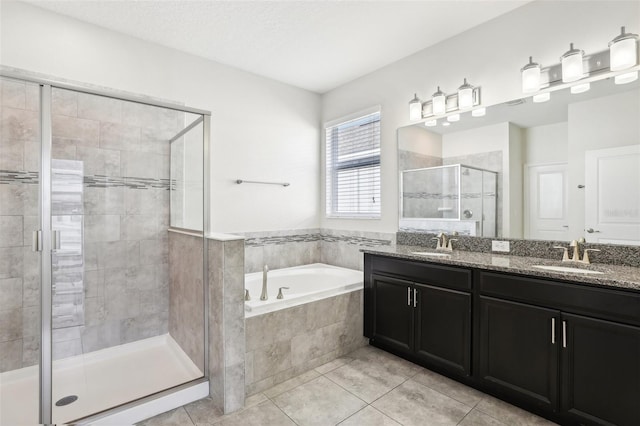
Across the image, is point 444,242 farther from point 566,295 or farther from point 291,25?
point 291,25

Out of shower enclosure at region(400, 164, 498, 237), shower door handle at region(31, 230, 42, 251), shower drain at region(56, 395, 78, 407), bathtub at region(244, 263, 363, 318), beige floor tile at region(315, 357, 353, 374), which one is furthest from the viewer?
bathtub at region(244, 263, 363, 318)

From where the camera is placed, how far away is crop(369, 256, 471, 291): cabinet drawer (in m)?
2.15

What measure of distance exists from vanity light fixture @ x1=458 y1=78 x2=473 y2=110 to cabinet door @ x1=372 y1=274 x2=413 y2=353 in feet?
Result: 5.07

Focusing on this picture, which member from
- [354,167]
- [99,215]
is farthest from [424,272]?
[99,215]

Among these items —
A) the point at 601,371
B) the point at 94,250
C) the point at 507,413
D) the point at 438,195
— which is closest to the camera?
the point at 601,371

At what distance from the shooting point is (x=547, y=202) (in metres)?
2.23

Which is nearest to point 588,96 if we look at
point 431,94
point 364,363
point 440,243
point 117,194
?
point 431,94

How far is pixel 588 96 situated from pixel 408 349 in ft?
7.09

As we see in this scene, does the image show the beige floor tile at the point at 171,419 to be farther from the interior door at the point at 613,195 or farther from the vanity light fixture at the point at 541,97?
the vanity light fixture at the point at 541,97

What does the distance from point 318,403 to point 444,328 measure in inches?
39.3

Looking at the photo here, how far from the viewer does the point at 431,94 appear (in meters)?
2.93

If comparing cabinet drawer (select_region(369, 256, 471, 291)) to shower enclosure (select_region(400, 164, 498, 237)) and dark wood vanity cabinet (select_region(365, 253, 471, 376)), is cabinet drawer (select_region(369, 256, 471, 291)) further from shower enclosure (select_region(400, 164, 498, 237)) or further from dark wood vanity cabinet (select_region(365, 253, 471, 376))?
shower enclosure (select_region(400, 164, 498, 237))

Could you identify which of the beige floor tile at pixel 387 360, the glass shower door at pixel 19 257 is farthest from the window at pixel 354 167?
the glass shower door at pixel 19 257

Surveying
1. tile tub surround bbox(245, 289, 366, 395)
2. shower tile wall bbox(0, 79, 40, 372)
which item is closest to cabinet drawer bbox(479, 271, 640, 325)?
tile tub surround bbox(245, 289, 366, 395)
